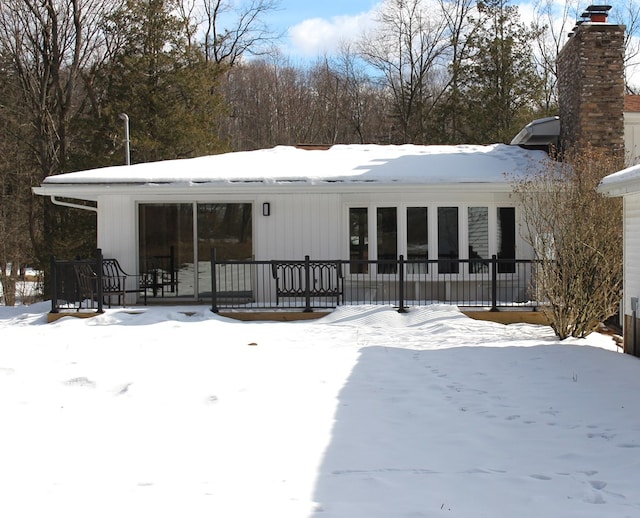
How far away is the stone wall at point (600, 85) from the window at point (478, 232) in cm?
243

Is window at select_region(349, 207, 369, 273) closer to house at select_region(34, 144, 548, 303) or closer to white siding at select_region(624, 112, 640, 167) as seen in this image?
house at select_region(34, 144, 548, 303)

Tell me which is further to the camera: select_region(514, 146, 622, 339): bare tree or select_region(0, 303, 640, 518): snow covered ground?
select_region(514, 146, 622, 339): bare tree

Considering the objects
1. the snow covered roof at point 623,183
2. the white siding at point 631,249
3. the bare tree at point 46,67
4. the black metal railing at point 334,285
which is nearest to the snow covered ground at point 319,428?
the white siding at point 631,249

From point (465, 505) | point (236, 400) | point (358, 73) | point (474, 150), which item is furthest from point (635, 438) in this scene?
point (358, 73)

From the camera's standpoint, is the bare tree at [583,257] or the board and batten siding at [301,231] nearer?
the bare tree at [583,257]

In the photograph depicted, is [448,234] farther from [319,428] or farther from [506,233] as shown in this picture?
[319,428]

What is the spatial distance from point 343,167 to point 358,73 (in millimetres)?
23872

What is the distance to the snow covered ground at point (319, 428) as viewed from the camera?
13.5 feet

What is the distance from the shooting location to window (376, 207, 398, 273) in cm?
1356

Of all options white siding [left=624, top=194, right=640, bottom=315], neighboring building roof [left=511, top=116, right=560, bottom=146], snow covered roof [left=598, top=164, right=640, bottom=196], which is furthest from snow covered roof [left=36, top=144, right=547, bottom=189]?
snow covered roof [left=598, top=164, right=640, bottom=196]

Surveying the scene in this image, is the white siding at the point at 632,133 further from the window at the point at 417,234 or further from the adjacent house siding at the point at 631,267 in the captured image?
the adjacent house siding at the point at 631,267

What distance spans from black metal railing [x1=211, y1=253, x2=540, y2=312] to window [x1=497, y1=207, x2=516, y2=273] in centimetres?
26

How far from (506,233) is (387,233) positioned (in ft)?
7.80

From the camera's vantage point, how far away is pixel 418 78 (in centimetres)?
3284
